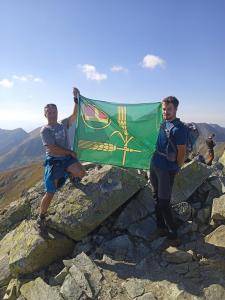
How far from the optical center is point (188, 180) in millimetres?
13883

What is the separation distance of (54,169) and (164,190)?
385 cm

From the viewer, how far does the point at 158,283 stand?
9.52 m

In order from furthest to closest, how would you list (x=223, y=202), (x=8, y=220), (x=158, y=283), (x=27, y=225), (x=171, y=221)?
(x=8, y=220)
(x=27, y=225)
(x=223, y=202)
(x=171, y=221)
(x=158, y=283)

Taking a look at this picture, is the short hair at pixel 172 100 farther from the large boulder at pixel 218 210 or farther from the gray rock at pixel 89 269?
the gray rock at pixel 89 269

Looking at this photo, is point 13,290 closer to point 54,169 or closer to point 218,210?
point 54,169

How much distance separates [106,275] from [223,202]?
487 cm

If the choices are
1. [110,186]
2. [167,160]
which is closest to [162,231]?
[110,186]

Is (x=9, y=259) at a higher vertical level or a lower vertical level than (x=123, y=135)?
lower

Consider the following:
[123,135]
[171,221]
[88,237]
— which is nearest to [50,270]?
[88,237]

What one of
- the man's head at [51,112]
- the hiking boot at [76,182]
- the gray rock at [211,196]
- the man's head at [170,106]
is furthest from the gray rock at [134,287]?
the man's head at [51,112]

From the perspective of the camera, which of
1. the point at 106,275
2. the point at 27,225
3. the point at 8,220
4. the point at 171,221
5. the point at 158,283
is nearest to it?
the point at 158,283

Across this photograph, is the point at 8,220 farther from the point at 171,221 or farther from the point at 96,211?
the point at 171,221

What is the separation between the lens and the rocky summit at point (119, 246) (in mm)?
9633

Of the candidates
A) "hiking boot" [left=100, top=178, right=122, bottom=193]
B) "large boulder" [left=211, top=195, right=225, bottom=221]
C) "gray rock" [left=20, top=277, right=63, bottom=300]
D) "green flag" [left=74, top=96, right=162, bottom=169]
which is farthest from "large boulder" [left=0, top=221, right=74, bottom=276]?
"large boulder" [left=211, top=195, right=225, bottom=221]
